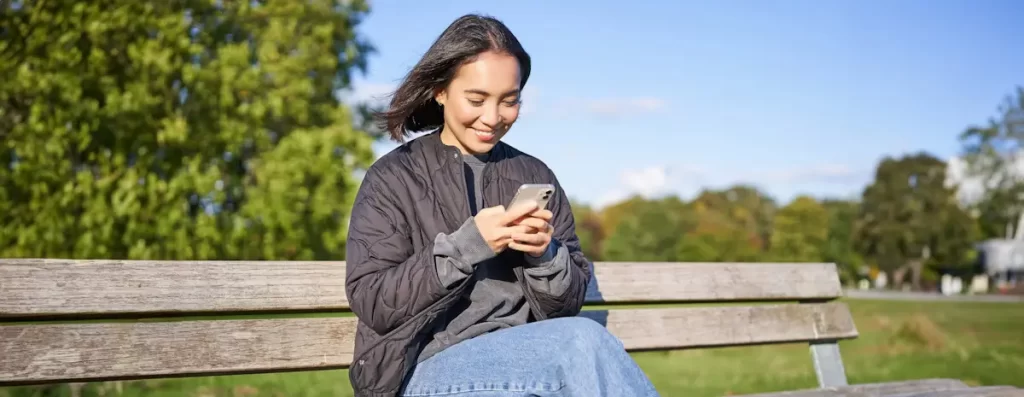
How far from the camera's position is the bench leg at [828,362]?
443 centimetres

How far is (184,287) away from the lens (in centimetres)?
305

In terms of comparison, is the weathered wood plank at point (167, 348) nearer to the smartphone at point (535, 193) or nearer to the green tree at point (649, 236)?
the smartphone at point (535, 193)

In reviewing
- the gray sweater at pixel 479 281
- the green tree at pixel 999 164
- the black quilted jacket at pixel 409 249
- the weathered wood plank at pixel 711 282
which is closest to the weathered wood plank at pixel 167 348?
the weathered wood plank at pixel 711 282

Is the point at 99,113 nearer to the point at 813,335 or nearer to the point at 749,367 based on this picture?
the point at 749,367

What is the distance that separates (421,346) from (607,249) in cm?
6420

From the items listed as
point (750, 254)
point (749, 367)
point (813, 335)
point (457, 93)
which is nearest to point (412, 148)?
point (457, 93)

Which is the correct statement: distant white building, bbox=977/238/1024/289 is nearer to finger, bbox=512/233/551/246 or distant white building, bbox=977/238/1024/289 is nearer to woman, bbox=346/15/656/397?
woman, bbox=346/15/656/397

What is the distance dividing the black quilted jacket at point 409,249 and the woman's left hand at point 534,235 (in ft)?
0.59

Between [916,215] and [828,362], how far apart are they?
186 ft

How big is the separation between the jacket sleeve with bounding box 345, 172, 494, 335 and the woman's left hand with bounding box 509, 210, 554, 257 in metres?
0.08

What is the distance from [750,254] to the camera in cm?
5972

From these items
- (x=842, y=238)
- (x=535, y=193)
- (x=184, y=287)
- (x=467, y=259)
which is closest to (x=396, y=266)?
(x=467, y=259)

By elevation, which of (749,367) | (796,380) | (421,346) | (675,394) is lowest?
(749,367)

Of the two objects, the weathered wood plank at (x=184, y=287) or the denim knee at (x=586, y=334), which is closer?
the denim knee at (x=586, y=334)
